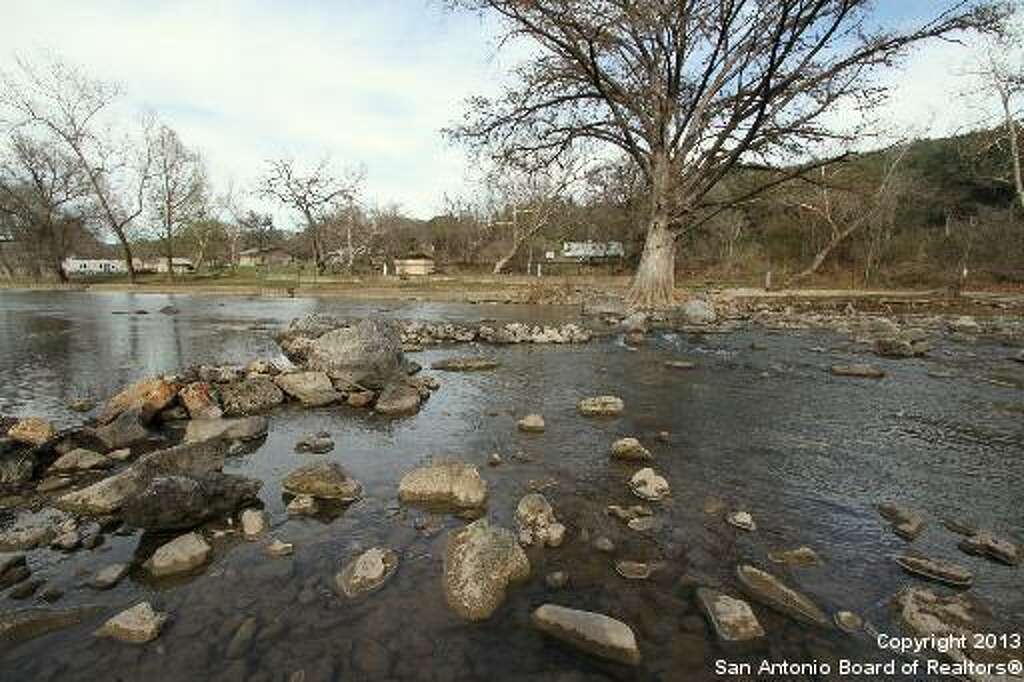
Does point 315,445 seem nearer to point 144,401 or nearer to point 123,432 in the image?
point 123,432

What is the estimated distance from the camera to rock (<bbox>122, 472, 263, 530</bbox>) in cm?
450

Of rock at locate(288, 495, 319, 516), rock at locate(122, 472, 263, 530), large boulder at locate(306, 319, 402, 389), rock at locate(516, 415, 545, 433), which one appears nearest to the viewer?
rock at locate(122, 472, 263, 530)

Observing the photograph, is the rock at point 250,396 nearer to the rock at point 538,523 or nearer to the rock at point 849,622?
the rock at point 538,523

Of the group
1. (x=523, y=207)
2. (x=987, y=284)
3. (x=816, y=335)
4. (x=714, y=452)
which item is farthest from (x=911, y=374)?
(x=523, y=207)

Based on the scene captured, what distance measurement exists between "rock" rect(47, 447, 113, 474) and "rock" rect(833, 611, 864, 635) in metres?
6.37

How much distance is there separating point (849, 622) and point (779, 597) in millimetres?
373

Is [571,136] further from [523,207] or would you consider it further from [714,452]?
[523,207]

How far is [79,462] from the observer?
231 inches

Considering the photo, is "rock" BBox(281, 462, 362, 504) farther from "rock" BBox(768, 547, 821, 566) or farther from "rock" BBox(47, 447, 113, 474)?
"rock" BBox(768, 547, 821, 566)

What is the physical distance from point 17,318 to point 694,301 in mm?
24807

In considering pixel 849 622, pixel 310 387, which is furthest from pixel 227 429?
pixel 849 622

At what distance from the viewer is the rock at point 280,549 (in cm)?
421

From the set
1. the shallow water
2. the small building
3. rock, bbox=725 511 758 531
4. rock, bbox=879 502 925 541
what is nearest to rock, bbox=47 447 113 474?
the shallow water

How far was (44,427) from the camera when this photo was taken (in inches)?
246
